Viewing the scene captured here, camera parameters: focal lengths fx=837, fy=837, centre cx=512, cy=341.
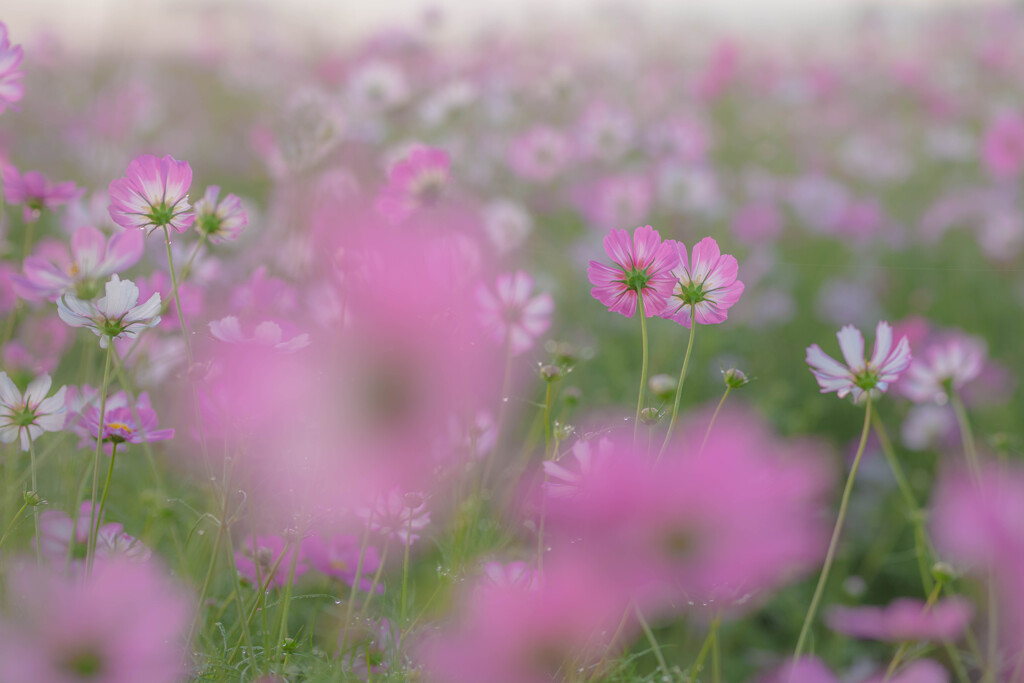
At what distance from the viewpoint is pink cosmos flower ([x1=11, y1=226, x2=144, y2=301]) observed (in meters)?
0.57

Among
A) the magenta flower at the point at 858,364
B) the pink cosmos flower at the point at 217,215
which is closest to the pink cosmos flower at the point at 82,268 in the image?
the pink cosmos flower at the point at 217,215

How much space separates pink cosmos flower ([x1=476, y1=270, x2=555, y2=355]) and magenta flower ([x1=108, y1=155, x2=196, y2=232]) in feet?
0.81

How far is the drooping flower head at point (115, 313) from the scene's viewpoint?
0.49 m

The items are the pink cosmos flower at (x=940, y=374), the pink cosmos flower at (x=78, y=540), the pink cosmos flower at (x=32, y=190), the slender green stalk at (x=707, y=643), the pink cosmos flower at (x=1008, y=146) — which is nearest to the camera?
the slender green stalk at (x=707, y=643)

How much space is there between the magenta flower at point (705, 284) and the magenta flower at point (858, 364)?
0.07 m

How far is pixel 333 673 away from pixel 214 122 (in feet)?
8.16

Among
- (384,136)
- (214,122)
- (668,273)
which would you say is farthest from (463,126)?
(668,273)

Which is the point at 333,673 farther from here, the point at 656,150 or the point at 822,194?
the point at 822,194

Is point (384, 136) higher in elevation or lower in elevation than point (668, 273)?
higher

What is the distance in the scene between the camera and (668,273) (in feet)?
1.68

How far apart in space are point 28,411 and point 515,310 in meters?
0.37

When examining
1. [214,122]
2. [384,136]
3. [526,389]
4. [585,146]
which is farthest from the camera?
[214,122]

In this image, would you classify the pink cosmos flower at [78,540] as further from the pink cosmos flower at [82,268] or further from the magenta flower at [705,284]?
the magenta flower at [705,284]

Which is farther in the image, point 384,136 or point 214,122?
point 214,122
